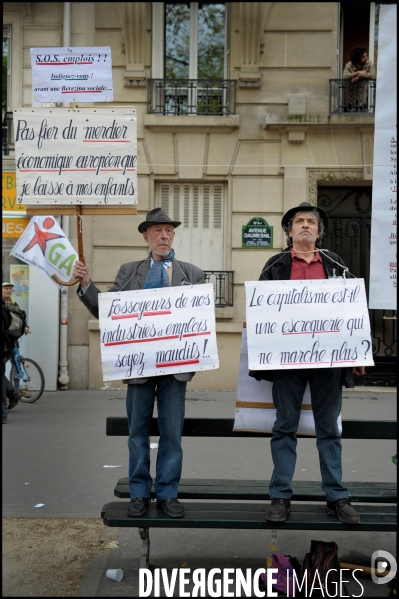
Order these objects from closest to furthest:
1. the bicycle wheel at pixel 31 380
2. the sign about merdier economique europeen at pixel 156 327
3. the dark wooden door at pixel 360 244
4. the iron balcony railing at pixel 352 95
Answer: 1. the sign about merdier economique europeen at pixel 156 327
2. the bicycle wheel at pixel 31 380
3. the iron balcony railing at pixel 352 95
4. the dark wooden door at pixel 360 244

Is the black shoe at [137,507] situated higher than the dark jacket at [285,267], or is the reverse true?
the dark jacket at [285,267]

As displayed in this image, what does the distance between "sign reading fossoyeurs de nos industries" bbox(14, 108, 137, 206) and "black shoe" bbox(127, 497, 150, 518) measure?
1945mm

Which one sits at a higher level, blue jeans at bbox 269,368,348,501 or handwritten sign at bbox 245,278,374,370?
handwritten sign at bbox 245,278,374,370

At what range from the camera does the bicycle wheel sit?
11.8 m

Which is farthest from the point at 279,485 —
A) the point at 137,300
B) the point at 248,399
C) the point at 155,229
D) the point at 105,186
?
the point at 105,186

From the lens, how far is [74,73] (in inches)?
215

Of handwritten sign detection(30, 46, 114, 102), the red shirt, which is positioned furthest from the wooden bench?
handwritten sign detection(30, 46, 114, 102)

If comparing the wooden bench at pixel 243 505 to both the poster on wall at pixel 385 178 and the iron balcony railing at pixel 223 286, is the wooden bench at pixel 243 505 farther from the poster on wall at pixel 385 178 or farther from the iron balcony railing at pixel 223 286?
the iron balcony railing at pixel 223 286

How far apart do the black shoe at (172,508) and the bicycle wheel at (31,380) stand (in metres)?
7.75

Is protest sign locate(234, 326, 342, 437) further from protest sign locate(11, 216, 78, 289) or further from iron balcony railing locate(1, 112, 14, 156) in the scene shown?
iron balcony railing locate(1, 112, 14, 156)

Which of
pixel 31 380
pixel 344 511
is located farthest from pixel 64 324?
pixel 344 511

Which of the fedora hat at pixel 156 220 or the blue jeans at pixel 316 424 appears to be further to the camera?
the fedora hat at pixel 156 220

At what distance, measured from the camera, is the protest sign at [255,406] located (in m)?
4.56

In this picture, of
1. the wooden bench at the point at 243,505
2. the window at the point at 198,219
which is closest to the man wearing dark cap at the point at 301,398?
the wooden bench at the point at 243,505
